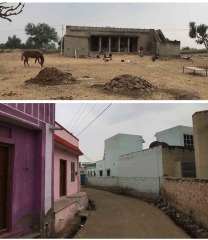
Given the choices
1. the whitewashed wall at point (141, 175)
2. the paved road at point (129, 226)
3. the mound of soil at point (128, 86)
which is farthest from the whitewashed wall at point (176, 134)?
the paved road at point (129, 226)

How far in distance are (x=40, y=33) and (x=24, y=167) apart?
128ft

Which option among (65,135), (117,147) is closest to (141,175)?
(65,135)

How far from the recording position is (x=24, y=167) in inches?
229

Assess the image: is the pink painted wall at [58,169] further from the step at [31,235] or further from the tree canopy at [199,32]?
the tree canopy at [199,32]

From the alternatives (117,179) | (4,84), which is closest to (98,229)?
(4,84)

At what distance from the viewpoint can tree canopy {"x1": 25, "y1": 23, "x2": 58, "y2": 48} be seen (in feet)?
133

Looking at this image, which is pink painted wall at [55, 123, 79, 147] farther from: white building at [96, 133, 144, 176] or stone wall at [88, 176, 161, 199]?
white building at [96, 133, 144, 176]

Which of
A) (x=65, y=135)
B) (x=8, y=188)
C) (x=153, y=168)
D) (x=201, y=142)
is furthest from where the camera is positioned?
(x=153, y=168)

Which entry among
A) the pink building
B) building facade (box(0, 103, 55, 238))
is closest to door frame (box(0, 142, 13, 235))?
building facade (box(0, 103, 55, 238))

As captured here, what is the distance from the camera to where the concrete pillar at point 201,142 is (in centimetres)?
1107

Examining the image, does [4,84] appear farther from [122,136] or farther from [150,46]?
[150,46]

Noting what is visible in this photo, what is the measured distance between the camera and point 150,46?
111ft

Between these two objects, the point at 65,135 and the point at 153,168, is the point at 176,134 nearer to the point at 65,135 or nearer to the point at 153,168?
the point at 153,168

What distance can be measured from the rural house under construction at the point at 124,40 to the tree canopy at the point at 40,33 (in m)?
9.51
